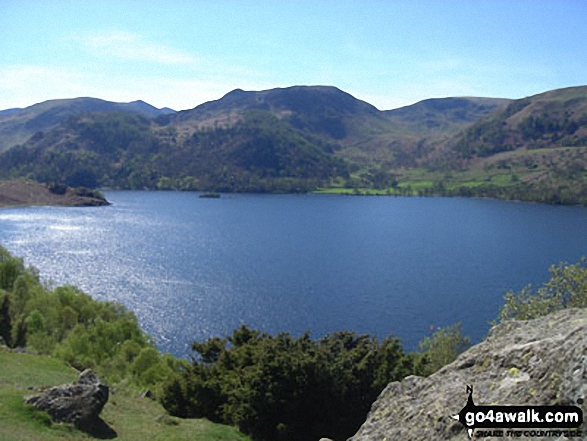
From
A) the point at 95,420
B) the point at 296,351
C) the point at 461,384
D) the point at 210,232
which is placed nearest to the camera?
the point at 461,384

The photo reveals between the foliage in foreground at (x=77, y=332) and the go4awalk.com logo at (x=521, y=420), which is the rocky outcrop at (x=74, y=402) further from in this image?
the go4awalk.com logo at (x=521, y=420)

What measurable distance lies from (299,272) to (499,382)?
117340 millimetres

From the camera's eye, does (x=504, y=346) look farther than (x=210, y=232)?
No

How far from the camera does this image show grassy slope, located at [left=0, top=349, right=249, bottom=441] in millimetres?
24078

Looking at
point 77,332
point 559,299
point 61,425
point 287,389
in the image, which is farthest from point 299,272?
point 61,425

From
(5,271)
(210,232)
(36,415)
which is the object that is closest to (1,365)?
(36,415)

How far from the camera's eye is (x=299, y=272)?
129875 mm

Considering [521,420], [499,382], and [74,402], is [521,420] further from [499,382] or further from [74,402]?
[74,402]

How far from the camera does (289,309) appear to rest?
99.9 m

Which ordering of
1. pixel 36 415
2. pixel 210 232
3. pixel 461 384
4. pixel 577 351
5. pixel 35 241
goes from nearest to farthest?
pixel 577 351 < pixel 461 384 < pixel 36 415 < pixel 35 241 < pixel 210 232

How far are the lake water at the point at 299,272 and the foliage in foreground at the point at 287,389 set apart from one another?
1633 inches

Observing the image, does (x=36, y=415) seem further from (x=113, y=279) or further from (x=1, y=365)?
(x=113, y=279)

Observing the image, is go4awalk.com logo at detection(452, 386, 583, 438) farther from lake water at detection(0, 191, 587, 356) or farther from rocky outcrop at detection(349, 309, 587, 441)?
lake water at detection(0, 191, 587, 356)

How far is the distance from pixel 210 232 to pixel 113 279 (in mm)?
73560
